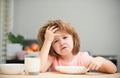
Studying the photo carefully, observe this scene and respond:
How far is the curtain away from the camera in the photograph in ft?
6.94

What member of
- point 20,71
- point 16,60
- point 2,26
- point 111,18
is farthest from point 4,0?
point 20,71

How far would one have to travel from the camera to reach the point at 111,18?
236cm

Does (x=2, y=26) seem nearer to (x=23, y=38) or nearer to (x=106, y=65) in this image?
(x=23, y=38)

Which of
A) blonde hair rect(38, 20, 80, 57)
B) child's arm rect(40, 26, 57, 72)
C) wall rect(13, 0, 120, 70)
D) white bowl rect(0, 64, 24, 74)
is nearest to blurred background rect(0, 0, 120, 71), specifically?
wall rect(13, 0, 120, 70)

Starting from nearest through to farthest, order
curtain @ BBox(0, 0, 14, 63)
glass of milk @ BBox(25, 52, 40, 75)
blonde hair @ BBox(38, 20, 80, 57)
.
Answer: glass of milk @ BBox(25, 52, 40, 75) < blonde hair @ BBox(38, 20, 80, 57) < curtain @ BBox(0, 0, 14, 63)

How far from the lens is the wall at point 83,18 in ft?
7.12

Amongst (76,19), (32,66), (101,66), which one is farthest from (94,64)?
(76,19)

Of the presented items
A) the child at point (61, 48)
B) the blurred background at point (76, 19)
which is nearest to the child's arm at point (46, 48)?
the child at point (61, 48)

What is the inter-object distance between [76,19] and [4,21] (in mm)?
586

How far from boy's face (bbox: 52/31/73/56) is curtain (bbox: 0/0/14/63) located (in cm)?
110

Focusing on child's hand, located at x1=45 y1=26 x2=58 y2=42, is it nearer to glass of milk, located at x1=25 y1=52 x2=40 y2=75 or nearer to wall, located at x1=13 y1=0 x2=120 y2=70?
glass of milk, located at x1=25 y1=52 x2=40 y2=75

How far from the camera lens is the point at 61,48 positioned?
104cm

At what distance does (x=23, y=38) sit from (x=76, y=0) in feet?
1.88

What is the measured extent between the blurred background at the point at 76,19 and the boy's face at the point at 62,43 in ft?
3.54
